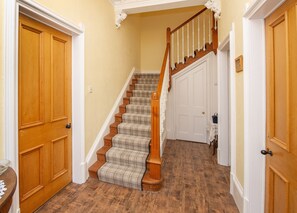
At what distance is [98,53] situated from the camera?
2822mm

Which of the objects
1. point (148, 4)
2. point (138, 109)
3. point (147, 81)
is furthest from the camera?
point (147, 81)

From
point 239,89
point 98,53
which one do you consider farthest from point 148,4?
point 239,89

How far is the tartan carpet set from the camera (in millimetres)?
2396

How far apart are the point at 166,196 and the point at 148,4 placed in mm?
3261

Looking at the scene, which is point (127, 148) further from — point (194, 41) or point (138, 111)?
point (194, 41)

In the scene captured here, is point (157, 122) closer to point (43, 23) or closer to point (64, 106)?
point (64, 106)

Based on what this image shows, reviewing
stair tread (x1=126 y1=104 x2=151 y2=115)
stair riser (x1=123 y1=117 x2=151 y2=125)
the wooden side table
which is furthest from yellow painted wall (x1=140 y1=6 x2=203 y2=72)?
the wooden side table

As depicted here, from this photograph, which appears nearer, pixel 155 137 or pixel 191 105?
pixel 155 137

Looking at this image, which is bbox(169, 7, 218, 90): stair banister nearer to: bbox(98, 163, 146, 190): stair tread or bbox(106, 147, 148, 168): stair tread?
bbox(106, 147, 148, 168): stair tread

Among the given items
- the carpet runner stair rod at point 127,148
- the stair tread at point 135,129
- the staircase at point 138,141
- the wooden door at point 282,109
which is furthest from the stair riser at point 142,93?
the wooden door at point 282,109

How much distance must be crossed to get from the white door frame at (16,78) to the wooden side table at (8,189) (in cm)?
32

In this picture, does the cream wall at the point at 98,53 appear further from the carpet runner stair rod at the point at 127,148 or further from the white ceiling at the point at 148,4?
the carpet runner stair rod at the point at 127,148

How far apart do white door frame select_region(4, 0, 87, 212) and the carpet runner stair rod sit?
36 centimetres

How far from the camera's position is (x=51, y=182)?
6.81 ft
